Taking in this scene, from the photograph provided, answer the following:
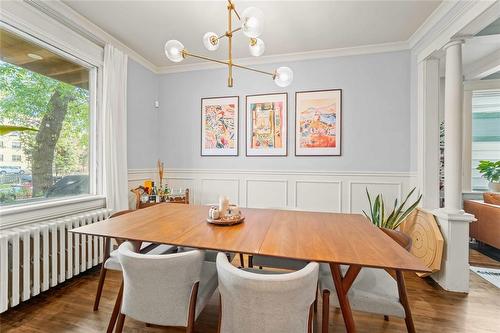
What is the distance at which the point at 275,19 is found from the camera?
2.53 m

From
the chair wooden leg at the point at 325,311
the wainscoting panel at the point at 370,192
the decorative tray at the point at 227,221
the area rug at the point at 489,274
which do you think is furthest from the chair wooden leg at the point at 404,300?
the wainscoting panel at the point at 370,192

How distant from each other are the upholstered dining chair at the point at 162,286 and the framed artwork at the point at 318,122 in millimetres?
2480

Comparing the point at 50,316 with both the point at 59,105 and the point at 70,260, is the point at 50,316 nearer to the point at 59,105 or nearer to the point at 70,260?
the point at 70,260

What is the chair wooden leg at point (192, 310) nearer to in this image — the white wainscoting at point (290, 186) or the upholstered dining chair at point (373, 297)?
the upholstered dining chair at point (373, 297)

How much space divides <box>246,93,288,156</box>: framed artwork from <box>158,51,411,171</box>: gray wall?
3.2 inches

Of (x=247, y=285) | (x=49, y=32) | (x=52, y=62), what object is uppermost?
(x=49, y=32)

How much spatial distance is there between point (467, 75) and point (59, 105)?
5.67m

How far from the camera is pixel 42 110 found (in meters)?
2.28

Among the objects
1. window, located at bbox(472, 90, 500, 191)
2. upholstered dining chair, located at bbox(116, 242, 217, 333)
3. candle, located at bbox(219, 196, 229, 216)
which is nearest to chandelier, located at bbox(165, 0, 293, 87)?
candle, located at bbox(219, 196, 229, 216)

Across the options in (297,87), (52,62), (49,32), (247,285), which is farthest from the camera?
(297,87)

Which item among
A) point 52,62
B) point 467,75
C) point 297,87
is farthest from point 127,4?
point 467,75

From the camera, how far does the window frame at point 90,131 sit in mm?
2123

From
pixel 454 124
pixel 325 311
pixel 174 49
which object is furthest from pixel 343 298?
pixel 454 124

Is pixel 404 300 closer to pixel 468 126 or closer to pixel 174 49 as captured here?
pixel 174 49
